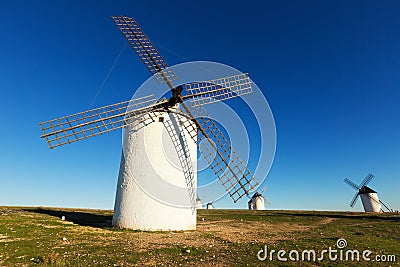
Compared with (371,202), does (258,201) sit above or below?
below

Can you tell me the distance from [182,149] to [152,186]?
3.45 m

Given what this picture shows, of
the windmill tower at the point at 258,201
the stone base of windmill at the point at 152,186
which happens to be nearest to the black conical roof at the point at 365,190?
the windmill tower at the point at 258,201

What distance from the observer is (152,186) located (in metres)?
16.8

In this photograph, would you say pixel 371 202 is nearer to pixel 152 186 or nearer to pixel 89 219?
pixel 152 186

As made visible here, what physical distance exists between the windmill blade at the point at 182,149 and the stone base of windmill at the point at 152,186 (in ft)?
1.15

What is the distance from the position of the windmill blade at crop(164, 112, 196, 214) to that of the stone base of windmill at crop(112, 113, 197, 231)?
0.35m

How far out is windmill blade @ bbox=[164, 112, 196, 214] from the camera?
59.4 feet

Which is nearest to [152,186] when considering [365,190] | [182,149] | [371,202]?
[182,149]

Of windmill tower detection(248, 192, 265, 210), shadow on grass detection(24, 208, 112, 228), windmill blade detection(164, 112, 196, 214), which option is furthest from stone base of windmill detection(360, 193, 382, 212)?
shadow on grass detection(24, 208, 112, 228)

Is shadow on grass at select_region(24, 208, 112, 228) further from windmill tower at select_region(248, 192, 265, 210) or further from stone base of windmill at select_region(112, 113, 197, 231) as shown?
windmill tower at select_region(248, 192, 265, 210)

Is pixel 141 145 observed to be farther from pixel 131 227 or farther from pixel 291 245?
pixel 291 245

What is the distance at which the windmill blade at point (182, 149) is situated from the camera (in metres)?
18.1

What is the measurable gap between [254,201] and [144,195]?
51079mm

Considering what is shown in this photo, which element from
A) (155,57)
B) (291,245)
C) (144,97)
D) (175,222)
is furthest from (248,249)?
(155,57)
